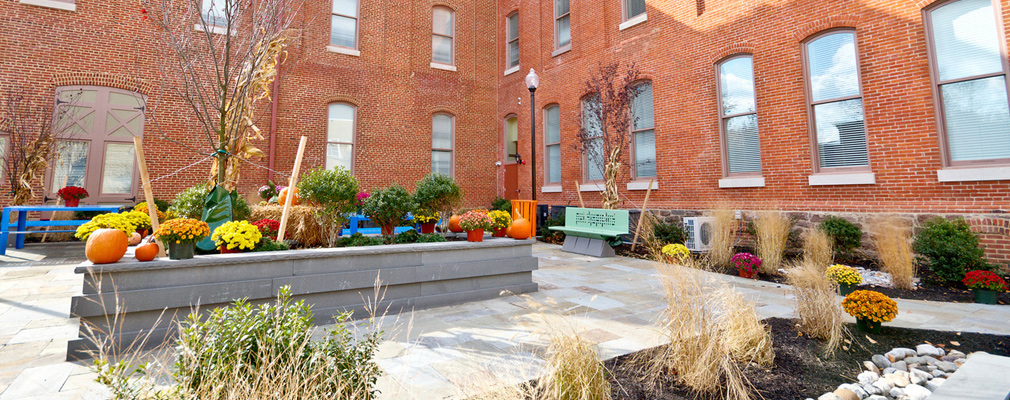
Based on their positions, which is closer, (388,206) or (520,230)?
(388,206)

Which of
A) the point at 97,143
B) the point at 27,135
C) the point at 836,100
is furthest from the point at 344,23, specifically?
the point at 836,100

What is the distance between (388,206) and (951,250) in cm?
680

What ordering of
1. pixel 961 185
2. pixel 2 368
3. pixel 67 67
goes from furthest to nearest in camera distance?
pixel 67 67, pixel 961 185, pixel 2 368

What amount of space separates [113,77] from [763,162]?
1431 centimetres

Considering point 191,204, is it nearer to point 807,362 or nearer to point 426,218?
point 426,218

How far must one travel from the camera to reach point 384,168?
12297 mm

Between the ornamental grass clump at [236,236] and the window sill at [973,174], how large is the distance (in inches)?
356

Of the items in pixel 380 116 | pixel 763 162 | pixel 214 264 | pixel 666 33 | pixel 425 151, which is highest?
pixel 666 33

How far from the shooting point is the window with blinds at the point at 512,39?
1394 centimetres

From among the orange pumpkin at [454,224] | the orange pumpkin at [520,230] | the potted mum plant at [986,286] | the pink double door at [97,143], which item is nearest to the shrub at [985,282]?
the potted mum plant at [986,286]

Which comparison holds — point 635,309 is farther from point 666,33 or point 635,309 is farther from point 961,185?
point 666,33

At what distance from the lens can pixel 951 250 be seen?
16.4 feet

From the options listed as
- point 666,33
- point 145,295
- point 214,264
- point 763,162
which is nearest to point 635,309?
point 214,264

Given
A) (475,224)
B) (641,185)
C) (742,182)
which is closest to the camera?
(475,224)
